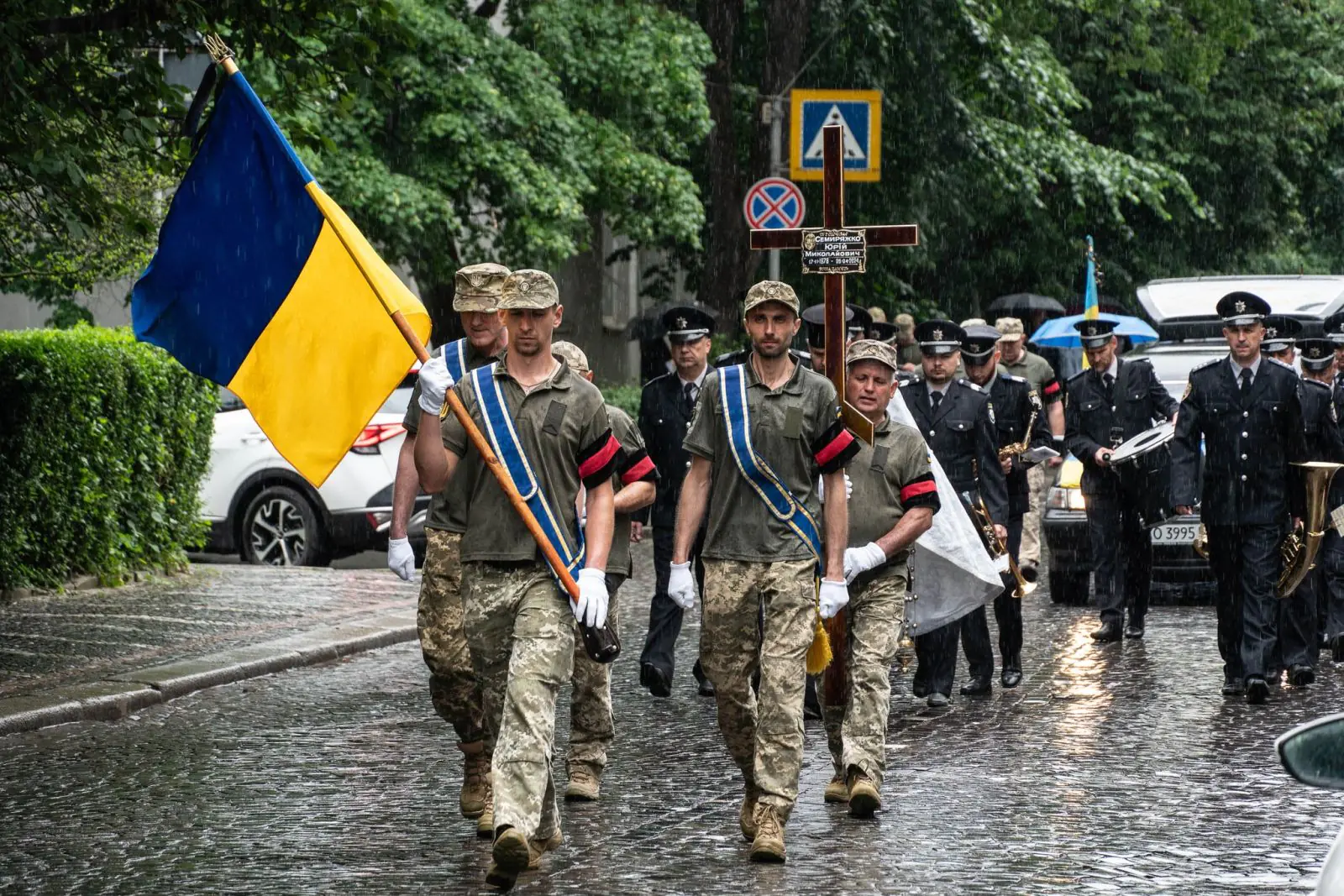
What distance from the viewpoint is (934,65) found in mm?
28141

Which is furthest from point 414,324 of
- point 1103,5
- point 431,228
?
point 1103,5

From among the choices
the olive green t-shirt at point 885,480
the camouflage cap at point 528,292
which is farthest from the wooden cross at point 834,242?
the camouflage cap at point 528,292

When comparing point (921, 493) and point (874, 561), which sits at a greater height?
point (921, 493)

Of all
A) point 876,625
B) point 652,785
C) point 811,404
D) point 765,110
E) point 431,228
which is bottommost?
point 652,785

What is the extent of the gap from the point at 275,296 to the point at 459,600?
1.26 m

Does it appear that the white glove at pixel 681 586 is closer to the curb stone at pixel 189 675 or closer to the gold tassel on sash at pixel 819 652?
the gold tassel on sash at pixel 819 652

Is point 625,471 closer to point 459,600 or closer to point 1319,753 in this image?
point 459,600

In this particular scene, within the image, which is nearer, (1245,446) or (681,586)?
(681,586)

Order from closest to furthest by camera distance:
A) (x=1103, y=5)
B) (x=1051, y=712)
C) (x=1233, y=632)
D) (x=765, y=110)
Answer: (x=1051, y=712)
(x=1233, y=632)
(x=765, y=110)
(x=1103, y=5)

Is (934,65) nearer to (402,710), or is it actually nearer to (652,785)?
(402,710)

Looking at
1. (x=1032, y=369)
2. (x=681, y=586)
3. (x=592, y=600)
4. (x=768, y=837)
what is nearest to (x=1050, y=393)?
(x=1032, y=369)

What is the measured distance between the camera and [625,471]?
8016 mm

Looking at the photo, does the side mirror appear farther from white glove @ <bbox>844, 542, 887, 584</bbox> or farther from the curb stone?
the curb stone

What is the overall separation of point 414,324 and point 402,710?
12.8 feet
